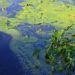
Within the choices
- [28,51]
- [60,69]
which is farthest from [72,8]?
[60,69]

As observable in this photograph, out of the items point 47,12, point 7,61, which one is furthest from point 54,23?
point 7,61

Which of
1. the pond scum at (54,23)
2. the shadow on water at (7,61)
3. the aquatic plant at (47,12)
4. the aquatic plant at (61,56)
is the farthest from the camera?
the aquatic plant at (47,12)

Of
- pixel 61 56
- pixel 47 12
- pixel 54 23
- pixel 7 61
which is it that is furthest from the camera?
pixel 47 12

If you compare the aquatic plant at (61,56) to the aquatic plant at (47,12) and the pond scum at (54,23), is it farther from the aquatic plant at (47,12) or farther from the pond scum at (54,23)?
the aquatic plant at (47,12)

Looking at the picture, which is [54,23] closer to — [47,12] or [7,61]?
[47,12]

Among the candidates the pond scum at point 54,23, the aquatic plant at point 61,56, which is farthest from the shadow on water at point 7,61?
the aquatic plant at point 61,56

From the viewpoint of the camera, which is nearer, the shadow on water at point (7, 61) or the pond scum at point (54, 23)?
the pond scum at point (54, 23)

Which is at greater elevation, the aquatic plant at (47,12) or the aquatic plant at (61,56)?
the aquatic plant at (47,12)
